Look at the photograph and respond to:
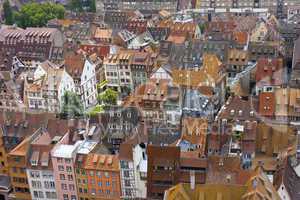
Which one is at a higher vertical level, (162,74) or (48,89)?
(162,74)

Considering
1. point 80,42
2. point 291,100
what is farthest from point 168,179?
point 80,42

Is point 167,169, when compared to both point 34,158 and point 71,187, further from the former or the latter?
point 34,158

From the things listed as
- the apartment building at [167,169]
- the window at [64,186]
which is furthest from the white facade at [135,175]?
the window at [64,186]

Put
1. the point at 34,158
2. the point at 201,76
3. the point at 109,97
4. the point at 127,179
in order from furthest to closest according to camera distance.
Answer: the point at 109,97 < the point at 201,76 < the point at 34,158 < the point at 127,179

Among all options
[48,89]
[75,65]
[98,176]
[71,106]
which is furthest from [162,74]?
[98,176]

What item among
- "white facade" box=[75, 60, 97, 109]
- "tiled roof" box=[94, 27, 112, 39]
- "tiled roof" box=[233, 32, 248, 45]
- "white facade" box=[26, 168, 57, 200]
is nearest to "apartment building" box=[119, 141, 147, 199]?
"white facade" box=[26, 168, 57, 200]

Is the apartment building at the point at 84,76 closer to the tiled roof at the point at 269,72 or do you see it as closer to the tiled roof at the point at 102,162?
the tiled roof at the point at 102,162
